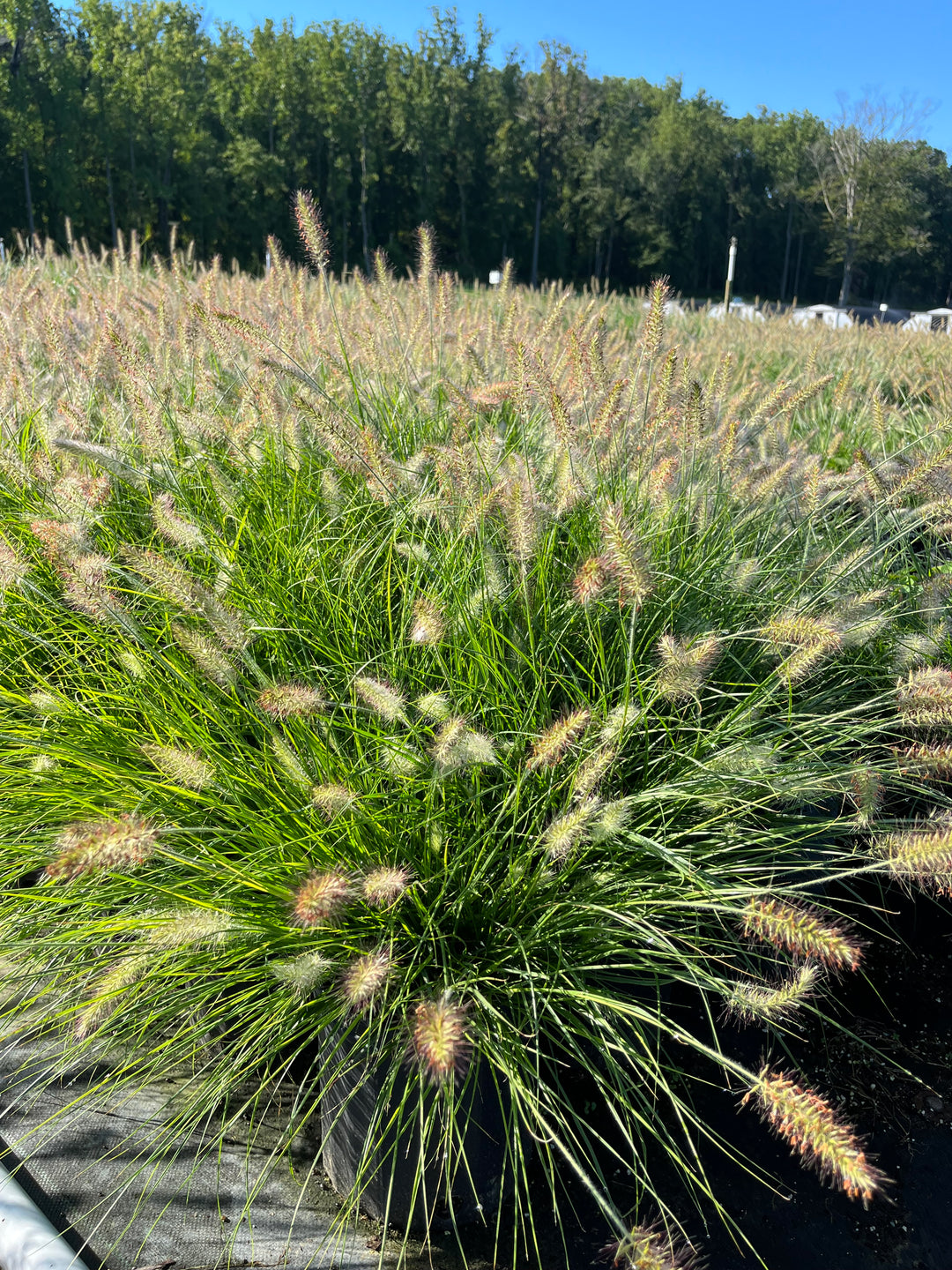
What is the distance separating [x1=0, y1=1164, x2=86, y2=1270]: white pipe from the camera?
1.43 m

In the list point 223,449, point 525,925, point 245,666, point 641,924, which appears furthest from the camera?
point 223,449

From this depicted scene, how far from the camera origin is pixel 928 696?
1497 mm

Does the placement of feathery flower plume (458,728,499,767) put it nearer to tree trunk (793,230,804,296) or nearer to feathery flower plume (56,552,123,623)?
feathery flower plume (56,552,123,623)

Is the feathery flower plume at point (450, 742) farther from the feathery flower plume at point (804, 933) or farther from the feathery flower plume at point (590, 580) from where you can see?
the feathery flower plume at point (804, 933)

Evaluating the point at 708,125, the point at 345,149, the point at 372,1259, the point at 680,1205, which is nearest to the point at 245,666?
the point at 372,1259

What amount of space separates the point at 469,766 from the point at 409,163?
53.6 m

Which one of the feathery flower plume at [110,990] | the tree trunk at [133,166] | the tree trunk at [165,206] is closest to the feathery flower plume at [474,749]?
the feathery flower plume at [110,990]

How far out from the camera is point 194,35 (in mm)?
46938

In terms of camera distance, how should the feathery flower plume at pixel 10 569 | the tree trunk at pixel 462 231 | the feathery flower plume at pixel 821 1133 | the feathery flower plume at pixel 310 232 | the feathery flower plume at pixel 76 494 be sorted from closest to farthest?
the feathery flower plume at pixel 821 1133 < the feathery flower plume at pixel 10 569 < the feathery flower plume at pixel 76 494 < the feathery flower plume at pixel 310 232 < the tree trunk at pixel 462 231

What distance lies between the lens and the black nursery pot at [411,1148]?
1483 mm

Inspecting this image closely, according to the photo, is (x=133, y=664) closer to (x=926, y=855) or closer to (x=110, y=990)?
(x=110, y=990)

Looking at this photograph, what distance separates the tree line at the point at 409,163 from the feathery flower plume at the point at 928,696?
1066 inches

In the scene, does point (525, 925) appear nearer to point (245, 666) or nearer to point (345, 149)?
point (245, 666)

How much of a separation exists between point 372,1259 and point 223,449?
7.03 feet
